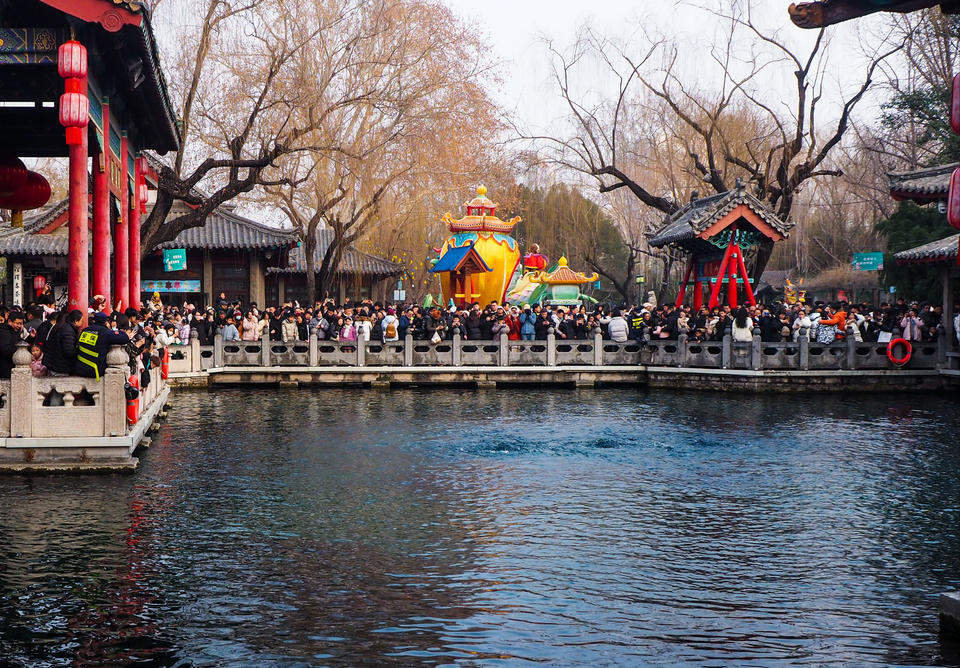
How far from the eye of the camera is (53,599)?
6.70 m

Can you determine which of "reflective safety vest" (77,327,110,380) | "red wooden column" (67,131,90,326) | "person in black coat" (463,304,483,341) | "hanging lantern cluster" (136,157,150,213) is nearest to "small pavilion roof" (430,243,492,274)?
"person in black coat" (463,304,483,341)

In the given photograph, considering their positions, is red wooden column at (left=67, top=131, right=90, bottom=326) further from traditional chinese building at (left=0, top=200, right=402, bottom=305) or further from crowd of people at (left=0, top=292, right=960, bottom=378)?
traditional chinese building at (left=0, top=200, right=402, bottom=305)

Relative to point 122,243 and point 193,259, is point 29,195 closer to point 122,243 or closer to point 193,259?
point 122,243

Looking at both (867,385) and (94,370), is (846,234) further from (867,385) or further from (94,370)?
(94,370)

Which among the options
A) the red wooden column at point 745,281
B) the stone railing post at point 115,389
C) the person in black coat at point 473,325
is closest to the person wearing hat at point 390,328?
the person in black coat at point 473,325

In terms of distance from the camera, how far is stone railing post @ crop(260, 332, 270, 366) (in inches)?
880

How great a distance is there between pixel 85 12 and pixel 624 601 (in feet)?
→ 28.3

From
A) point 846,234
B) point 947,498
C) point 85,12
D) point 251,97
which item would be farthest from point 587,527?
point 846,234

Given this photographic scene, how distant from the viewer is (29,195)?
1401cm

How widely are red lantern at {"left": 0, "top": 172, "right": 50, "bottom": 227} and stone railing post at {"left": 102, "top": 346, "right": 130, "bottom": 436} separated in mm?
4527

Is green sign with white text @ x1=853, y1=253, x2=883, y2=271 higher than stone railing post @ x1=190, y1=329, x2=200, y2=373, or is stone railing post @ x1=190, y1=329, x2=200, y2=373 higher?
green sign with white text @ x1=853, y1=253, x2=883, y2=271

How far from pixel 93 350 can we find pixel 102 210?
3492 mm

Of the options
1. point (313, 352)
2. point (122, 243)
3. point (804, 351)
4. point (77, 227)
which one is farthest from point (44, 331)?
point (804, 351)

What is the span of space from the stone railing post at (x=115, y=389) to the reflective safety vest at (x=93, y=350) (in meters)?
0.08
